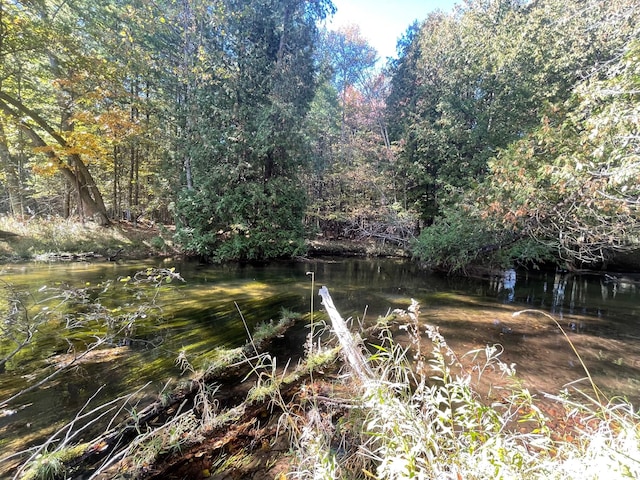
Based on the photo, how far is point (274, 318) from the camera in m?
6.32

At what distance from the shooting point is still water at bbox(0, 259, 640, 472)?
Answer: 11.5ft

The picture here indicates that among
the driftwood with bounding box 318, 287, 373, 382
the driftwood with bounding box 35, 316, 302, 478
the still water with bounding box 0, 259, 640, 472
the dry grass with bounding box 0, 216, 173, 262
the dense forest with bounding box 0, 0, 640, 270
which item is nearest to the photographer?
the driftwood with bounding box 35, 316, 302, 478

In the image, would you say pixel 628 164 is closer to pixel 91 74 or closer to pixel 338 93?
pixel 91 74

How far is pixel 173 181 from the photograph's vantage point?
16.4 m

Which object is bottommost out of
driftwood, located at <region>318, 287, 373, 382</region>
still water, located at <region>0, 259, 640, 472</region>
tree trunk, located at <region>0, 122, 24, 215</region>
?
still water, located at <region>0, 259, 640, 472</region>

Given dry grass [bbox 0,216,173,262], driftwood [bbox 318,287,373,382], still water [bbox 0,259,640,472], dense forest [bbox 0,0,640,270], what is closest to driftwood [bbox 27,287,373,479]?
driftwood [bbox 318,287,373,382]

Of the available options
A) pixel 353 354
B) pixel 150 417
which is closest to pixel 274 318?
pixel 150 417

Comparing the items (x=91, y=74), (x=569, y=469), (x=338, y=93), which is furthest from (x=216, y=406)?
(x=338, y=93)

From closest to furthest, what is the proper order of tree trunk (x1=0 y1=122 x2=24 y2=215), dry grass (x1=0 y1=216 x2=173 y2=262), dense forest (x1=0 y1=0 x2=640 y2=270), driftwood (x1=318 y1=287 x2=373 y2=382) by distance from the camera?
driftwood (x1=318 y1=287 x2=373 y2=382)
dry grass (x1=0 y1=216 x2=173 y2=262)
dense forest (x1=0 y1=0 x2=640 y2=270)
tree trunk (x1=0 y1=122 x2=24 y2=215)

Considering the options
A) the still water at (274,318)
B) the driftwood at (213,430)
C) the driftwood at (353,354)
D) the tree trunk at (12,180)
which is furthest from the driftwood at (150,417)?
the tree trunk at (12,180)

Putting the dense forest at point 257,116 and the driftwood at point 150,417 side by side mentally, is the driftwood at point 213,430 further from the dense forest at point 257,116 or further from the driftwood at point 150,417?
the dense forest at point 257,116

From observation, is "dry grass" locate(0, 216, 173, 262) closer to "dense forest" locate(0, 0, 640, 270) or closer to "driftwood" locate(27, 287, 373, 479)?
"dense forest" locate(0, 0, 640, 270)

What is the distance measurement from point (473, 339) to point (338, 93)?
2433 cm

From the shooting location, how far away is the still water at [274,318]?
3.50m
